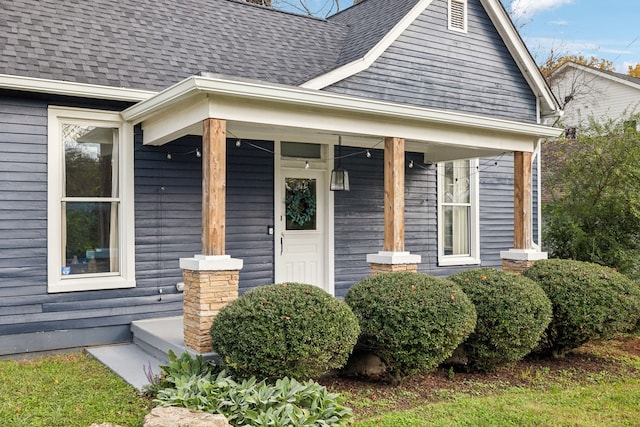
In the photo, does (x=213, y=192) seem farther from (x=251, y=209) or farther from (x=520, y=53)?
(x=520, y=53)

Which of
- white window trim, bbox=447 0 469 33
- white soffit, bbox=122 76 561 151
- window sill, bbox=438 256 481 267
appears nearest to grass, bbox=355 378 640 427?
white soffit, bbox=122 76 561 151

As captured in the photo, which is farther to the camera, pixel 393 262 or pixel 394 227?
pixel 394 227

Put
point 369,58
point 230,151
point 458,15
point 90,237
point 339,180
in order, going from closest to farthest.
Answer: point 90,237
point 230,151
point 339,180
point 369,58
point 458,15

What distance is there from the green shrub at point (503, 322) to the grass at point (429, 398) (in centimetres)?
26

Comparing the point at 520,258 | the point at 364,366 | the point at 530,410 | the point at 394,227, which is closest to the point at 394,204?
the point at 394,227

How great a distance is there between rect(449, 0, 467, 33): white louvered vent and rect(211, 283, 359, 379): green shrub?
659 centimetres

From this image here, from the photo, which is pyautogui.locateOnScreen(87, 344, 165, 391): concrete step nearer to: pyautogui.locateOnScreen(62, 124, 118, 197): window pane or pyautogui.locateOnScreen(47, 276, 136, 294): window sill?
pyautogui.locateOnScreen(47, 276, 136, 294): window sill

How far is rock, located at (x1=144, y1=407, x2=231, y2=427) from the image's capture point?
3.91 meters

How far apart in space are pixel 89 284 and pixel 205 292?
2.11m

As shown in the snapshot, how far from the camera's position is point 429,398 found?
532 centimetres

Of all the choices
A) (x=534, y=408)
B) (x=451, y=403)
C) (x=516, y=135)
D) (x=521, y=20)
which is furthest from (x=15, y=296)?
(x=521, y=20)

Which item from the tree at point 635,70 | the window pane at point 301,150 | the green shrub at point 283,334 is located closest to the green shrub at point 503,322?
the green shrub at point 283,334

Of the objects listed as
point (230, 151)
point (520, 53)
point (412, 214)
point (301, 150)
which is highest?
point (520, 53)

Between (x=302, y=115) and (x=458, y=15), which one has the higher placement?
(x=458, y=15)
